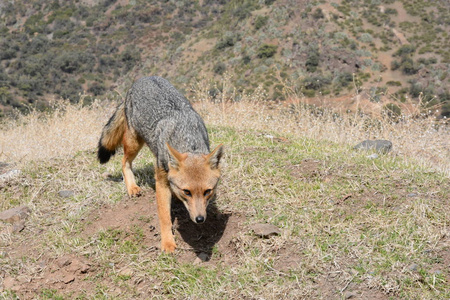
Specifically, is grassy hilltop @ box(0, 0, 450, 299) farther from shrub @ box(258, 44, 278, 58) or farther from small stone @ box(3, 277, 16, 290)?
shrub @ box(258, 44, 278, 58)

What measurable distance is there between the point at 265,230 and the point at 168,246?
3.27ft

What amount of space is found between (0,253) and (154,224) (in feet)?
5.37

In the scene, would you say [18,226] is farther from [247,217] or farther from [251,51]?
[251,51]

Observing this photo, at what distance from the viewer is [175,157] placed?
389 cm

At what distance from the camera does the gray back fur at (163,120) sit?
442 cm

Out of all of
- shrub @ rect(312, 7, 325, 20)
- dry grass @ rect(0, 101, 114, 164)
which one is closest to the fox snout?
dry grass @ rect(0, 101, 114, 164)

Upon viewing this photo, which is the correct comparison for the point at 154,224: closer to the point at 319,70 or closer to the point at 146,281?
the point at 146,281

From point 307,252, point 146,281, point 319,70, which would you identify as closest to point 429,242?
point 307,252

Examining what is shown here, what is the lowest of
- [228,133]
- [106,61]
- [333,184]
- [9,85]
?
[106,61]

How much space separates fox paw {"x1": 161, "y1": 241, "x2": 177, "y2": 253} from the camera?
4191 millimetres

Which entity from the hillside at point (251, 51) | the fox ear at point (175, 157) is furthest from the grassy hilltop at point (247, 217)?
the hillside at point (251, 51)

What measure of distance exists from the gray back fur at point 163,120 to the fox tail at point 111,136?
0.31 metres

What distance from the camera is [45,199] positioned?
5457 mm

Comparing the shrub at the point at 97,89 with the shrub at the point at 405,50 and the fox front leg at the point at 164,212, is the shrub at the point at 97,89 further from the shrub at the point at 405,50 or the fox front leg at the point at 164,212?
the fox front leg at the point at 164,212
